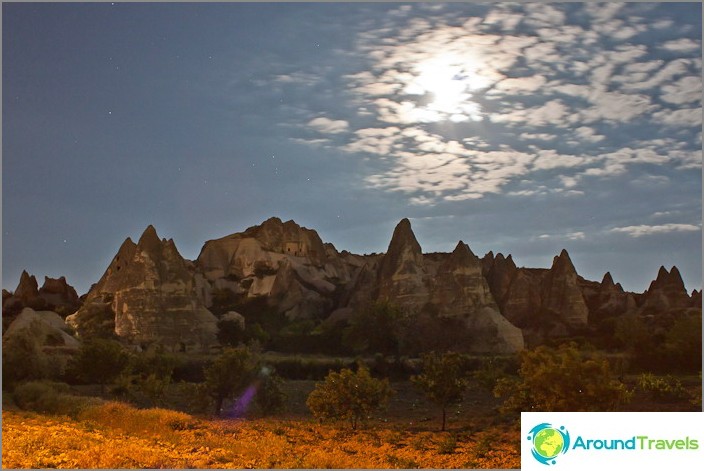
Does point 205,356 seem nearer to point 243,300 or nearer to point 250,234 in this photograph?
point 243,300

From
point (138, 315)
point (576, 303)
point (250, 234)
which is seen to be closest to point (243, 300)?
point (250, 234)

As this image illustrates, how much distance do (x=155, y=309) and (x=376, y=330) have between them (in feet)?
42.6

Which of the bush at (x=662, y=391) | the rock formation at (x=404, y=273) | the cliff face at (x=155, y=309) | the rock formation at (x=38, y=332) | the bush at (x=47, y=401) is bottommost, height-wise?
the bush at (x=47, y=401)

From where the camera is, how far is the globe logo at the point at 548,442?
12.0 meters

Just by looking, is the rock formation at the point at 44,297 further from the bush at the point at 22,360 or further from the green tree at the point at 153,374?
the green tree at the point at 153,374

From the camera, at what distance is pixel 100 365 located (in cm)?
2503

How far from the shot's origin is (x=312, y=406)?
19.3m

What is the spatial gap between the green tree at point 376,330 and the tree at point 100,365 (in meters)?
17.1

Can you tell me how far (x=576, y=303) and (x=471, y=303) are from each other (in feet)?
29.3

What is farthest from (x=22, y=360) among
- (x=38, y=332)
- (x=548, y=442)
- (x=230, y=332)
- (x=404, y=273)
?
(x=404, y=273)

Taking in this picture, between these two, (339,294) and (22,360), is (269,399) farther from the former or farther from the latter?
(339,294)

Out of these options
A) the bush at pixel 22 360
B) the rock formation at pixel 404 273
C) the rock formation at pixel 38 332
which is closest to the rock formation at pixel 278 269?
the rock formation at pixel 404 273

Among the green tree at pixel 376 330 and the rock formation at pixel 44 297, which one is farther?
the rock formation at pixel 44 297

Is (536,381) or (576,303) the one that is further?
(576,303)
